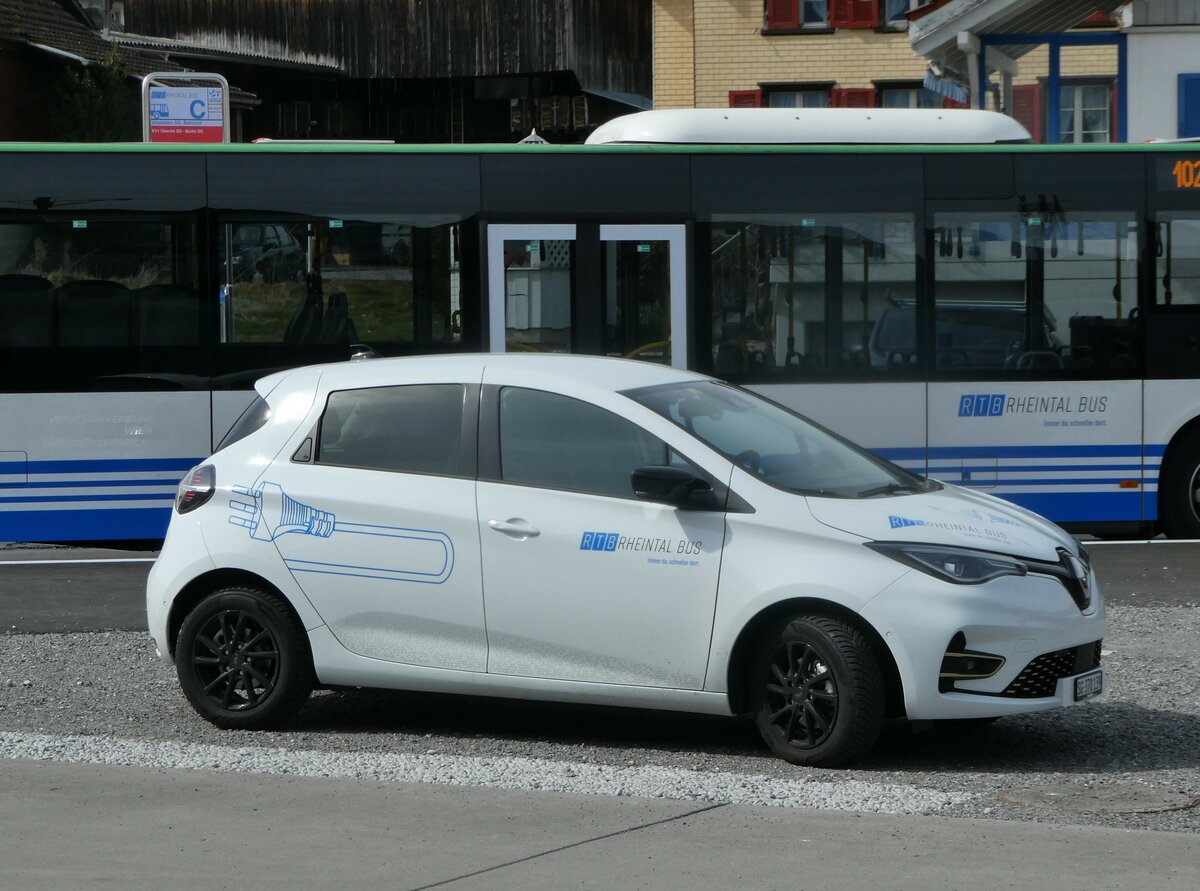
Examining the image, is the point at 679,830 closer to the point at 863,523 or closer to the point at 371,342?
the point at 863,523

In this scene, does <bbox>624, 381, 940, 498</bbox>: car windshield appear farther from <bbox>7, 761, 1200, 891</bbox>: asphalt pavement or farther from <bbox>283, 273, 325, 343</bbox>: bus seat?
<bbox>283, 273, 325, 343</bbox>: bus seat

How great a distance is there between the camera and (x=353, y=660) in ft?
23.9

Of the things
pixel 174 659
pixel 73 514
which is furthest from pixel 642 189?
pixel 174 659

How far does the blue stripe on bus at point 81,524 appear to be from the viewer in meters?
12.6

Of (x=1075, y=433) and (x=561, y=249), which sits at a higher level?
(x=561, y=249)

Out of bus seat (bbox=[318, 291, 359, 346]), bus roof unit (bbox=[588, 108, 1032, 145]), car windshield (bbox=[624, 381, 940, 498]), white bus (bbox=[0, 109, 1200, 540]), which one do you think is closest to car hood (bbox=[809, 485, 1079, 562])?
car windshield (bbox=[624, 381, 940, 498])

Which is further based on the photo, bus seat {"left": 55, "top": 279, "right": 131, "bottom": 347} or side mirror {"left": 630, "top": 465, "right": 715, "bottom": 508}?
bus seat {"left": 55, "top": 279, "right": 131, "bottom": 347}

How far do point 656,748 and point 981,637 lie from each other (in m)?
1.46

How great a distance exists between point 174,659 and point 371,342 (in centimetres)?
583

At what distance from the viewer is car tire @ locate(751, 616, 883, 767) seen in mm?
6508

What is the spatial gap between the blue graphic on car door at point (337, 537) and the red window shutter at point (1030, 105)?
25.0 meters

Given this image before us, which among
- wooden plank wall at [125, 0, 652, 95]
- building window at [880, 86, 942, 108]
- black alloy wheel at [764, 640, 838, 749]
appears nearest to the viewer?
black alloy wheel at [764, 640, 838, 749]

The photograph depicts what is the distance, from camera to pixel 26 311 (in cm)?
1280

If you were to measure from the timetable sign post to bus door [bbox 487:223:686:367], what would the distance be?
3624 mm
